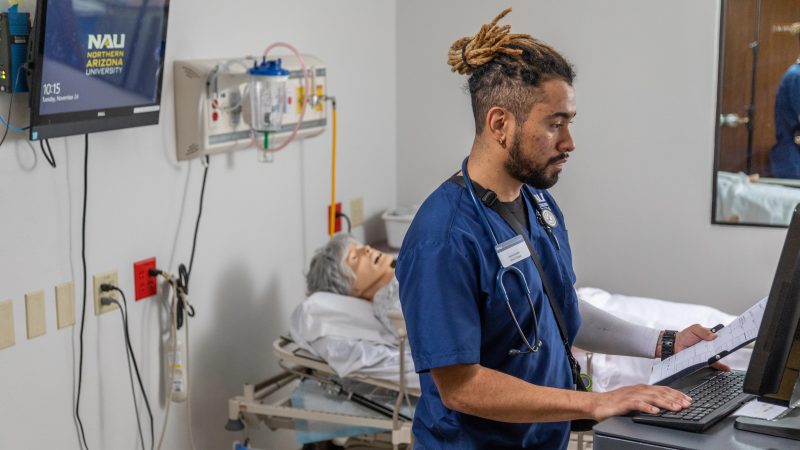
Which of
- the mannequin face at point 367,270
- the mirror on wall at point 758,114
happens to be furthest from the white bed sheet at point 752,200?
the mannequin face at point 367,270

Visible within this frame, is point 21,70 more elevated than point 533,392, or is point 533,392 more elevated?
point 21,70

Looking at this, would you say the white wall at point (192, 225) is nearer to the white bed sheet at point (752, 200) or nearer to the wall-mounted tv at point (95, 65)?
the wall-mounted tv at point (95, 65)

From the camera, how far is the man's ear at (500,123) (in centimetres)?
172

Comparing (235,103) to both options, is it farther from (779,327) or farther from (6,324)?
(779,327)

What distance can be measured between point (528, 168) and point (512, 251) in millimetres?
151

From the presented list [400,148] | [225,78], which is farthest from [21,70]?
[400,148]

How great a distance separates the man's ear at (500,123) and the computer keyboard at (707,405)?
0.54 metres

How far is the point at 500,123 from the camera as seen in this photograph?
1735mm

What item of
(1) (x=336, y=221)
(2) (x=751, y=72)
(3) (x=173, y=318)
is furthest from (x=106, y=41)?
(2) (x=751, y=72)

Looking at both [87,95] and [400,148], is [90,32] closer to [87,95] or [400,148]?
[87,95]

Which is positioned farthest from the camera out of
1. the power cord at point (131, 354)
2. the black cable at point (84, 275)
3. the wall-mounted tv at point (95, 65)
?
the power cord at point (131, 354)

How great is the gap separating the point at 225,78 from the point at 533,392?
150 cm

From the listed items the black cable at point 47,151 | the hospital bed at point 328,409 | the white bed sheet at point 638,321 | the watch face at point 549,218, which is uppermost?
the black cable at point 47,151

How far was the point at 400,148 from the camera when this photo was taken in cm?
400
